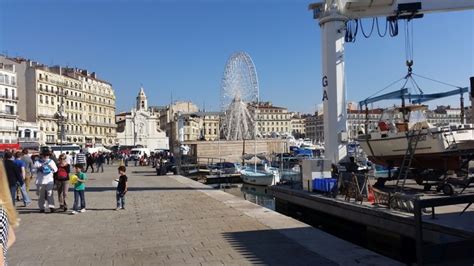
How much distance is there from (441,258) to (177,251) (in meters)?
4.60

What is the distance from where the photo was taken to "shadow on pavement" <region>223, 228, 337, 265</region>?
26.1ft

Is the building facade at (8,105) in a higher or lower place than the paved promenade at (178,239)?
higher

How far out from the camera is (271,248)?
29.3ft

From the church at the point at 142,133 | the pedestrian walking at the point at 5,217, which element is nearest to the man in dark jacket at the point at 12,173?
the pedestrian walking at the point at 5,217

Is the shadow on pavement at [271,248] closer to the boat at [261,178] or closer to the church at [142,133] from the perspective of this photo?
the boat at [261,178]

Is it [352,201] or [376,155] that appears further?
[376,155]

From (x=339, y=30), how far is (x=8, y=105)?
306 ft

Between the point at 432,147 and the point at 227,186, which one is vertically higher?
the point at 432,147

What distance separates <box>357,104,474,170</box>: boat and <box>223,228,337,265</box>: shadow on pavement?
7.32 m

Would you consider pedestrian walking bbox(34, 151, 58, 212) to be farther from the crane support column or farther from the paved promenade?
the crane support column

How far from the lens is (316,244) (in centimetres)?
925

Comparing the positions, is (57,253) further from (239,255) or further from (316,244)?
(316,244)

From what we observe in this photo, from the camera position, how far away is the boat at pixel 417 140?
654 inches

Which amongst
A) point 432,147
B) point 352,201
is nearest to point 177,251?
point 352,201
